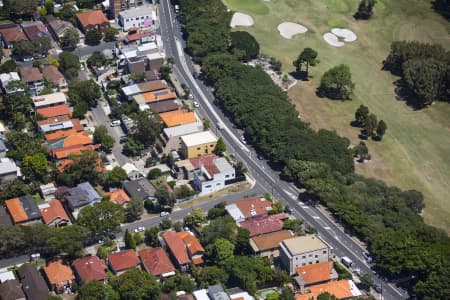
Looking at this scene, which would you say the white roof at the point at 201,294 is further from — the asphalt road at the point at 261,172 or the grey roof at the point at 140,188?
the grey roof at the point at 140,188

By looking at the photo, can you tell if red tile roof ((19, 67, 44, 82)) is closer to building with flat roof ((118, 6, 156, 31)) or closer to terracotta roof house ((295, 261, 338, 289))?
building with flat roof ((118, 6, 156, 31))

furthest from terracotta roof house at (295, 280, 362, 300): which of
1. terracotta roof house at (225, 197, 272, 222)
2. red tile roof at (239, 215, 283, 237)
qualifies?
terracotta roof house at (225, 197, 272, 222)

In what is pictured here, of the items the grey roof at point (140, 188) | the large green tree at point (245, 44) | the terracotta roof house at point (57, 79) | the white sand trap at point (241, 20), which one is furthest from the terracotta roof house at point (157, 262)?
the white sand trap at point (241, 20)

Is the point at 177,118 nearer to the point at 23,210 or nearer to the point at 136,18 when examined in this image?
the point at 23,210

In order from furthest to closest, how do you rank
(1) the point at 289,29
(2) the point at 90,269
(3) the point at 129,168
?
(1) the point at 289,29 < (3) the point at 129,168 < (2) the point at 90,269

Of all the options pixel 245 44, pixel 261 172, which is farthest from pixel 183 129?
pixel 245 44

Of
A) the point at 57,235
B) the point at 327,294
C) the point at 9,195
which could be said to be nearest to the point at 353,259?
the point at 327,294
